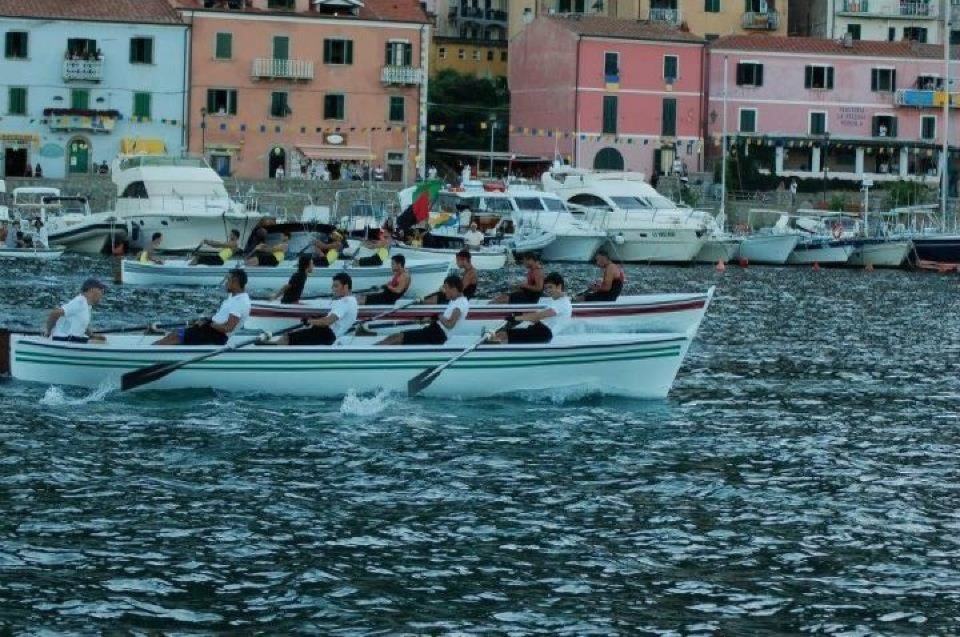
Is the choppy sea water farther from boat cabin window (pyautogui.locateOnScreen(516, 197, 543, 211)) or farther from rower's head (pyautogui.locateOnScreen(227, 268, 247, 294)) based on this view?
boat cabin window (pyautogui.locateOnScreen(516, 197, 543, 211))

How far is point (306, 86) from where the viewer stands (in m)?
81.7

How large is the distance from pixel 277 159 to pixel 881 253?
2581cm

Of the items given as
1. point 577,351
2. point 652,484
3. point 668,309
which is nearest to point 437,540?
point 652,484

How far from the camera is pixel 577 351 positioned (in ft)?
84.6

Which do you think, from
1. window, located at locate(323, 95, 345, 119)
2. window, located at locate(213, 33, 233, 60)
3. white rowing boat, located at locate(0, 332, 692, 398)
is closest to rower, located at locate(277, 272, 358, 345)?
white rowing boat, located at locate(0, 332, 692, 398)

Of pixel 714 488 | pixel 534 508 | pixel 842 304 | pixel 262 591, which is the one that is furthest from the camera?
pixel 842 304

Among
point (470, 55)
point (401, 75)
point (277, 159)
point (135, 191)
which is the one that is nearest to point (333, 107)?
point (401, 75)

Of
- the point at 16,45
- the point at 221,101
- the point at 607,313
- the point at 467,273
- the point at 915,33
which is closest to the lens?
the point at 467,273

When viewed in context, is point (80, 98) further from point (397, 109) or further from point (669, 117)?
point (669, 117)

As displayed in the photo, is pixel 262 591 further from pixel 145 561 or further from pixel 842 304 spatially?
pixel 842 304

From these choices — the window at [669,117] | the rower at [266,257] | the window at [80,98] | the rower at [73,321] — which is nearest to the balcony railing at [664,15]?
the window at [669,117]

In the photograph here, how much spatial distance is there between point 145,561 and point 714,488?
6.58 metres

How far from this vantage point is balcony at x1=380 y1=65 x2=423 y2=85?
8225cm

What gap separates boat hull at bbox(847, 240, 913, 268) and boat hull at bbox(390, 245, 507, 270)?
14.7 m
